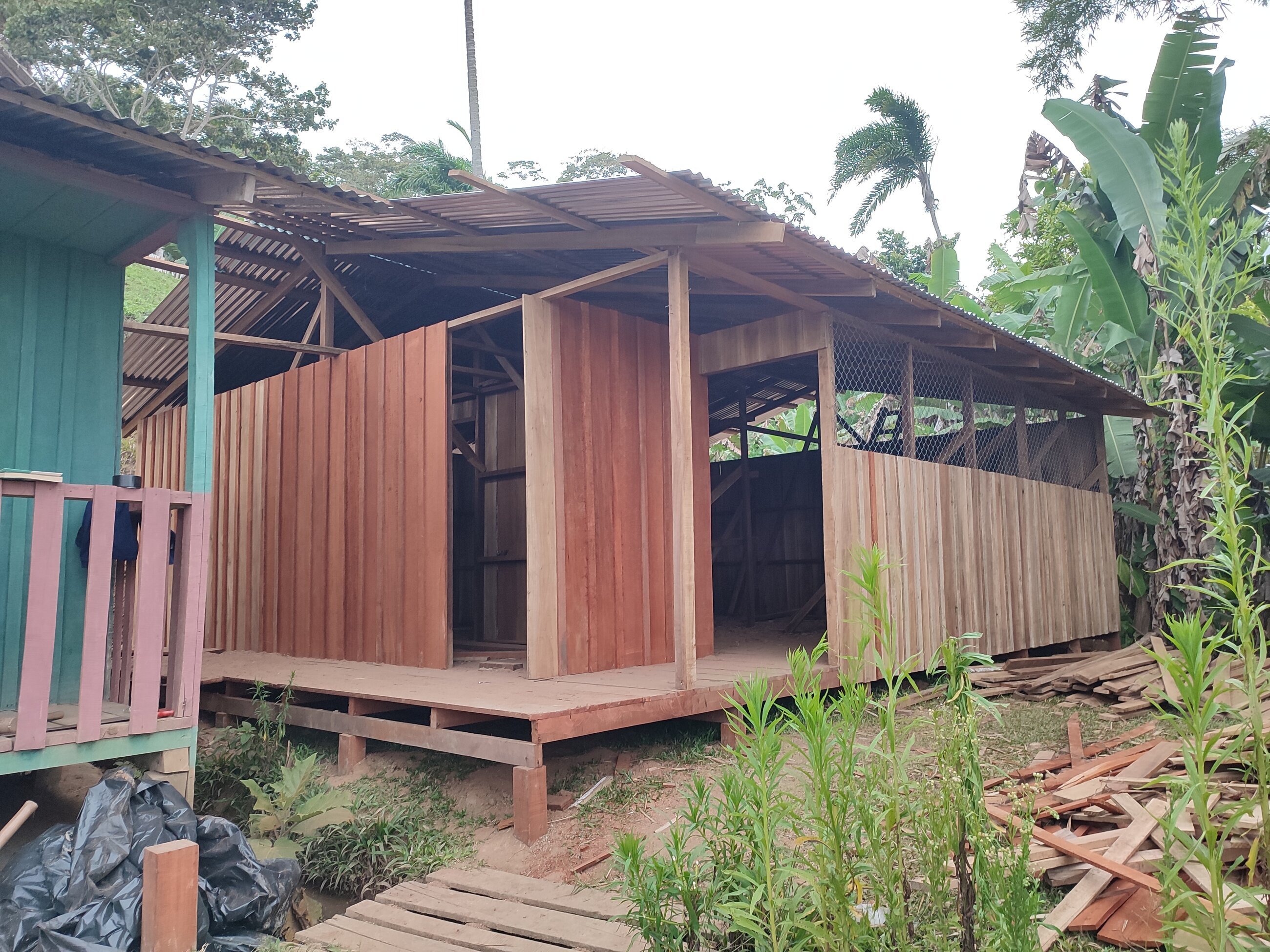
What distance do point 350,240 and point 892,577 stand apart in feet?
16.4

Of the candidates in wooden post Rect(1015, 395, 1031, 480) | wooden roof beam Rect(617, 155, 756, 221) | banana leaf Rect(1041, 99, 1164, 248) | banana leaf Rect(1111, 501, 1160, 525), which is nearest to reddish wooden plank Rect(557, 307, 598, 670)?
wooden roof beam Rect(617, 155, 756, 221)

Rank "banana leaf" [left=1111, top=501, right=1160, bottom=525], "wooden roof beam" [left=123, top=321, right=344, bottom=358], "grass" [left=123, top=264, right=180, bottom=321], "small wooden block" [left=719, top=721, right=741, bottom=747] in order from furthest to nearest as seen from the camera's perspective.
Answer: "grass" [left=123, top=264, right=180, bottom=321]
"banana leaf" [left=1111, top=501, right=1160, bottom=525]
"wooden roof beam" [left=123, top=321, right=344, bottom=358]
"small wooden block" [left=719, top=721, right=741, bottom=747]

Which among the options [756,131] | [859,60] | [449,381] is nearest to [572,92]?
[756,131]

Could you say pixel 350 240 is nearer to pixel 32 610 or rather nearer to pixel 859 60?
pixel 32 610

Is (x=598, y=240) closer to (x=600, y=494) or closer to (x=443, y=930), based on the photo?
(x=600, y=494)

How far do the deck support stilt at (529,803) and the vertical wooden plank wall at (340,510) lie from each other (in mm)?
2221

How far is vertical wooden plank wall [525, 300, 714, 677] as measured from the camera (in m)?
6.12

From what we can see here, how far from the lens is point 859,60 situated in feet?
150

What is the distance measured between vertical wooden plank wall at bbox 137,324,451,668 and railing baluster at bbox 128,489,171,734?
247 centimetres

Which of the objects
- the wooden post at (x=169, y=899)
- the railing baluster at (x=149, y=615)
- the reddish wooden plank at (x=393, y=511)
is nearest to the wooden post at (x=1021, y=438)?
the reddish wooden plank at (x=393, y=511)

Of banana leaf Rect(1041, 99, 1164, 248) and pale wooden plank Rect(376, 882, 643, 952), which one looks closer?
pale wooden plank Rect(376, 882, 643, 952)

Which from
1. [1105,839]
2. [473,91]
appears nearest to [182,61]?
[473,91]

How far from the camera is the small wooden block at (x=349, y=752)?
5.52 m

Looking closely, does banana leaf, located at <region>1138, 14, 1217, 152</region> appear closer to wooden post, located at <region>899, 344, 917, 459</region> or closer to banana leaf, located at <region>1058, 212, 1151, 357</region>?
banana leaf, located at <region>1058, 212, 1151, 357</region>
